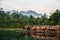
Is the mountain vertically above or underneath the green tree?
above

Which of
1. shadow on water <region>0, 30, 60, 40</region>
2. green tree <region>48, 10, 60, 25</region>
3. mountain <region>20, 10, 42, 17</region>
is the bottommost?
shadow on water <region>0, 30, 60, 40</region>

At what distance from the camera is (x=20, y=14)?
5496 millimetres

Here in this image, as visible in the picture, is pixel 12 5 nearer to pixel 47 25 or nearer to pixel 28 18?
pixel 28 18

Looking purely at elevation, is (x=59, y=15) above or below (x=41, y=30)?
above

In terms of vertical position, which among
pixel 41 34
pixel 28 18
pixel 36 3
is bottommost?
pixel 41 34

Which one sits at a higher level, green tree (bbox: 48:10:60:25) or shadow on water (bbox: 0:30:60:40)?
green tree (bbox: 48:10:60:25)

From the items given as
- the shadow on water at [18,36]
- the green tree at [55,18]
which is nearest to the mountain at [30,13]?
the green tree at [55,18]

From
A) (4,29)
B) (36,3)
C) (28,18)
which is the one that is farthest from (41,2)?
(4,29)

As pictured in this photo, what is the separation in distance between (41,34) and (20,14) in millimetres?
679

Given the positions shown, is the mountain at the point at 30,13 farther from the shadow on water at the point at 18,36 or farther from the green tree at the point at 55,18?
the shadow on water at the point at 18,36

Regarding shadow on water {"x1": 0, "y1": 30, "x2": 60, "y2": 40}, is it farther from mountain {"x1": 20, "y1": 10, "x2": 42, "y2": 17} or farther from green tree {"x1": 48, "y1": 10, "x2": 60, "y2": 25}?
mountain {"x1": 20, "y1": 10, "x2": 42, "y2": 17}

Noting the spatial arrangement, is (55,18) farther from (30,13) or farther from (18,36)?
(18,36)

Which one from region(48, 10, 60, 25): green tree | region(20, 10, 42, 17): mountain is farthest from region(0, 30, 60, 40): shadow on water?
region(20, 10, 42, 17): mountain

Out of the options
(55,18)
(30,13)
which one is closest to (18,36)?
(30,13)
